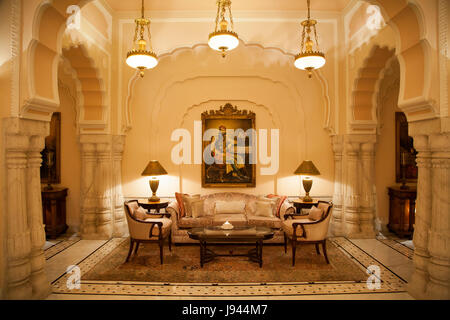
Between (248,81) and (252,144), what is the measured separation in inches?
→ 61.2

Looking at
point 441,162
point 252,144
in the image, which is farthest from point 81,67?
point 441,162

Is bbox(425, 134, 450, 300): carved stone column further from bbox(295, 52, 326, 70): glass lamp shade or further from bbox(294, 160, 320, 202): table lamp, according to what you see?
bbox(294, 160, 320, 202): table lamp

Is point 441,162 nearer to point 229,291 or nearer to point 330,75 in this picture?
point 229,291

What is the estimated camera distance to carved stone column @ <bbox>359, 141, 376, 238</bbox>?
6.39 metres

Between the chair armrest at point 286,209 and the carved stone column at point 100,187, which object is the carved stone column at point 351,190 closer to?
the chair armrest at point 286,209

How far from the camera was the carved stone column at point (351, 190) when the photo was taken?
251 inches

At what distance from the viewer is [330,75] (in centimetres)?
655

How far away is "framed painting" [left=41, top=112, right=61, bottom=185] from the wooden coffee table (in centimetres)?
413

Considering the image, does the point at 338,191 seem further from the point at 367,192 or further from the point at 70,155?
the point at 70,155

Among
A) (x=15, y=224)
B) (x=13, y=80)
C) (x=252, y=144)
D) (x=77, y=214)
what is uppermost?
(x=13, y=80)

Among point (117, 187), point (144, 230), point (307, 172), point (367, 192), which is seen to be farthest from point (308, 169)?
point (117, 187)

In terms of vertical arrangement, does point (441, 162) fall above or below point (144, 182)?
above

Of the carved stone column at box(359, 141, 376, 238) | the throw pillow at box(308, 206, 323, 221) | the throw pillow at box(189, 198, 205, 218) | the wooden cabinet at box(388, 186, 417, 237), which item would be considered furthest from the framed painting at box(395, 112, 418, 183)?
the throw pillow at box(189, 198, 205, 218)

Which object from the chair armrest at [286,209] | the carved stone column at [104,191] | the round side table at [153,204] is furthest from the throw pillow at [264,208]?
the carved stone column at [104,191]
